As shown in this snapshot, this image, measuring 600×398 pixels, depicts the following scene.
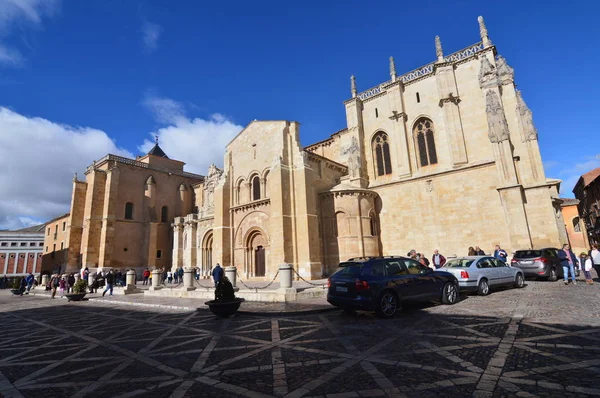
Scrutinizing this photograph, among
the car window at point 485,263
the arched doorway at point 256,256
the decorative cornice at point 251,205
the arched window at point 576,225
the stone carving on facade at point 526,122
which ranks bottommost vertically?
the car window at point 485,263

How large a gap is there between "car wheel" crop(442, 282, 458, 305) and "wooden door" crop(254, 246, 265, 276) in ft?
51.5

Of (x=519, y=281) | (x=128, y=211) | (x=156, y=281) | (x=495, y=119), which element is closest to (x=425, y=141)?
(x=495, y=119)

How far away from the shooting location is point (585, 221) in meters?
43.7

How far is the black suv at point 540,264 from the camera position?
526 inches

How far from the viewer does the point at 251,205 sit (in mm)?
23609

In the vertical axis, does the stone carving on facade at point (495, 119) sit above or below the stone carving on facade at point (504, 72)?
below

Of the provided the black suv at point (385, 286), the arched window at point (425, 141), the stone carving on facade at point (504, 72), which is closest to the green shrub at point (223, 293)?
the black suv at point (385, 286)

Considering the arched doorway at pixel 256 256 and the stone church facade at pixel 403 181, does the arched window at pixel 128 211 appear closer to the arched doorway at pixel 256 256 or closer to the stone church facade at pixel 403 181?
the stone church facade at pixel 403 181

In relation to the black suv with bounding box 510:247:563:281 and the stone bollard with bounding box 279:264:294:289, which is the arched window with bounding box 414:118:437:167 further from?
the stone bollard with bounding box 279:264:294:289

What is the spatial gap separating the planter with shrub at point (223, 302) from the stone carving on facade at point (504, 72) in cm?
2143

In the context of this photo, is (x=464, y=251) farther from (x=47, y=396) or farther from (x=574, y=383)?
(x=47, y=396)

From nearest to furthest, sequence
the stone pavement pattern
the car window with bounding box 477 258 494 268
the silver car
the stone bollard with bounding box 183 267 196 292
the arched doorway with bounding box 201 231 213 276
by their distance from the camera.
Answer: the stone pavement pattern, the silver car, the car window with bounding box 477 258 494 268, the stone bollard with bounding box 183 267 196 292, the arched doorway with bounding box 201 231 213 276

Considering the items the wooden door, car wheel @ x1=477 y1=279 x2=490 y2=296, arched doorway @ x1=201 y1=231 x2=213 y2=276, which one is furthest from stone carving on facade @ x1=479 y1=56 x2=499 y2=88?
arched doorway @ x1=201 y1=231 x2=213 y2=276

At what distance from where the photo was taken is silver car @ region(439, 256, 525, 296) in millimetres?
10219
